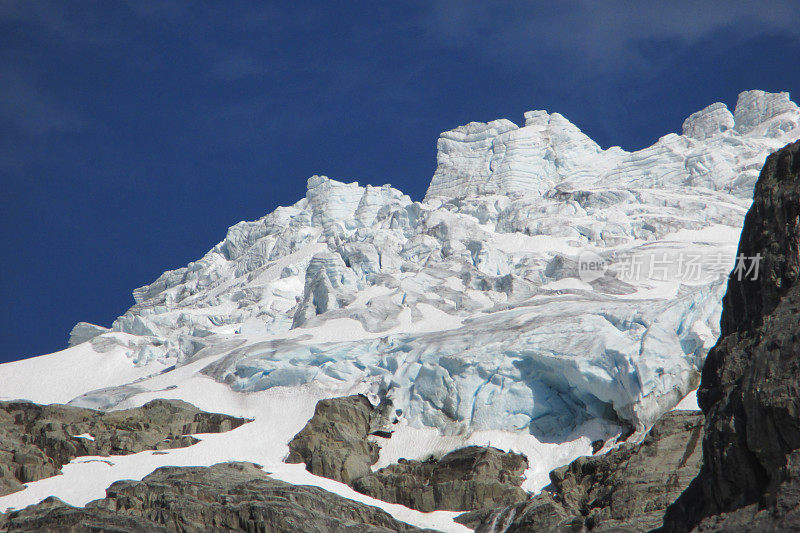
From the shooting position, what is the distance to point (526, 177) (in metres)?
110

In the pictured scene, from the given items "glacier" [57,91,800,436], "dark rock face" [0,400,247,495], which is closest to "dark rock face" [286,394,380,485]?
"glacier" [57,91,800,436]

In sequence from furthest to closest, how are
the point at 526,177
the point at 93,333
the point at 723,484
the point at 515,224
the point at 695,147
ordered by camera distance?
1. the point at 526,177
2. the point at 695,147
3. the point at 515,224
4. the point at 93,333
5. the point at 723,484

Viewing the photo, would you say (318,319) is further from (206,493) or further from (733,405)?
(733,405)

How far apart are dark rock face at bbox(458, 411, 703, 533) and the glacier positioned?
6.95 meters

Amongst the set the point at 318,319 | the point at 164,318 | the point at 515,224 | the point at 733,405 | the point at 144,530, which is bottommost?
the point at 144,530

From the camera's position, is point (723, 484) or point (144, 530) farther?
point (144, 530)

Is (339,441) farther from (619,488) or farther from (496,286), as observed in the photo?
(496,286)

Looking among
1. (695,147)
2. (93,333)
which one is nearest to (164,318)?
(93,333)

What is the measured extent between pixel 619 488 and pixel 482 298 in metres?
35.0

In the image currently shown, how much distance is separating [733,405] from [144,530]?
15.2 m

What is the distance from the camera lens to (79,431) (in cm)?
3472

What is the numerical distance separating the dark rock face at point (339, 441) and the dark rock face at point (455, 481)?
0.95m

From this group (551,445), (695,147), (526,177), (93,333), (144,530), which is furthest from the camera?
(526,177)

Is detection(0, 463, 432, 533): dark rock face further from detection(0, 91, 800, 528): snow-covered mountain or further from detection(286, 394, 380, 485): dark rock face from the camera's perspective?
detection(0, 91, 800, 528): snow-covered mountain
